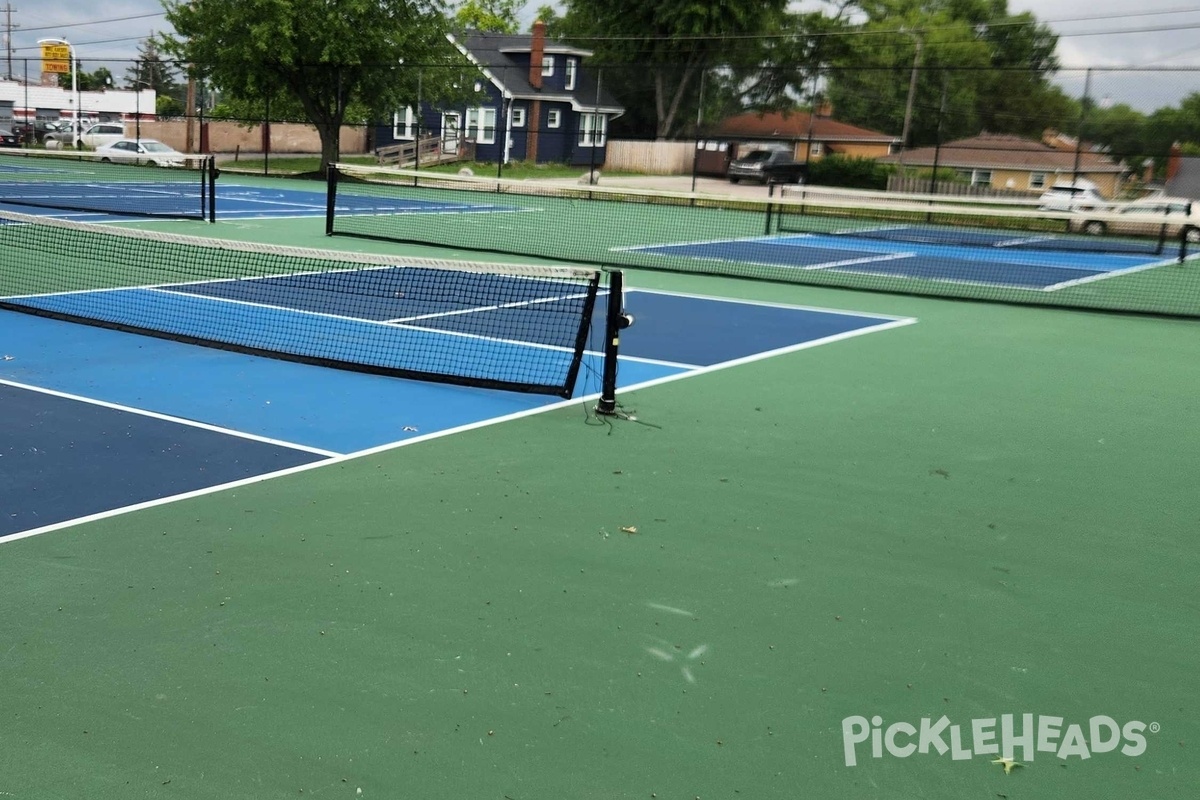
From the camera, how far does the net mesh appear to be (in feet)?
51.0

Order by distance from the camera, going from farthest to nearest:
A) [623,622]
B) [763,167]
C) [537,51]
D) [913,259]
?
[537,51], [763,167], [913,259], [623,622]

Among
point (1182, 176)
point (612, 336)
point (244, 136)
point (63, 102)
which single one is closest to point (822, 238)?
point (1182, 176)

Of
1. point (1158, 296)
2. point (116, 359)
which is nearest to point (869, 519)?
point (116, 359)

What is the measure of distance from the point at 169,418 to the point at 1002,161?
2793 cm

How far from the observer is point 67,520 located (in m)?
5.26

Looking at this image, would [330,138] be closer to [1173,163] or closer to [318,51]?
[318,51]

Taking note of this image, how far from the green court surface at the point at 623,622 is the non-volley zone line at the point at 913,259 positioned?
9822 millimetres

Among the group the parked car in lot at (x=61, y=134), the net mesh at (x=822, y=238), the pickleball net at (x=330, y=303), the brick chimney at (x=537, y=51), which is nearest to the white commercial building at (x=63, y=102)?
the parked car in lot at (x=61, y=134)

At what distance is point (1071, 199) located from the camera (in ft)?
85.9

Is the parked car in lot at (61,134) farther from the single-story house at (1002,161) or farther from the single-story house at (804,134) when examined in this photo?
the single-story house at (1002,161)

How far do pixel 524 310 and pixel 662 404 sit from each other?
414 centimetres

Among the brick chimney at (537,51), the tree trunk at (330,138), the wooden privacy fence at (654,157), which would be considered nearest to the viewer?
the tree trunk at (330,138)

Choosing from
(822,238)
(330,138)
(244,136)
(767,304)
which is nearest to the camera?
(767,304)

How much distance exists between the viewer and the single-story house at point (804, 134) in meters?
29.7
